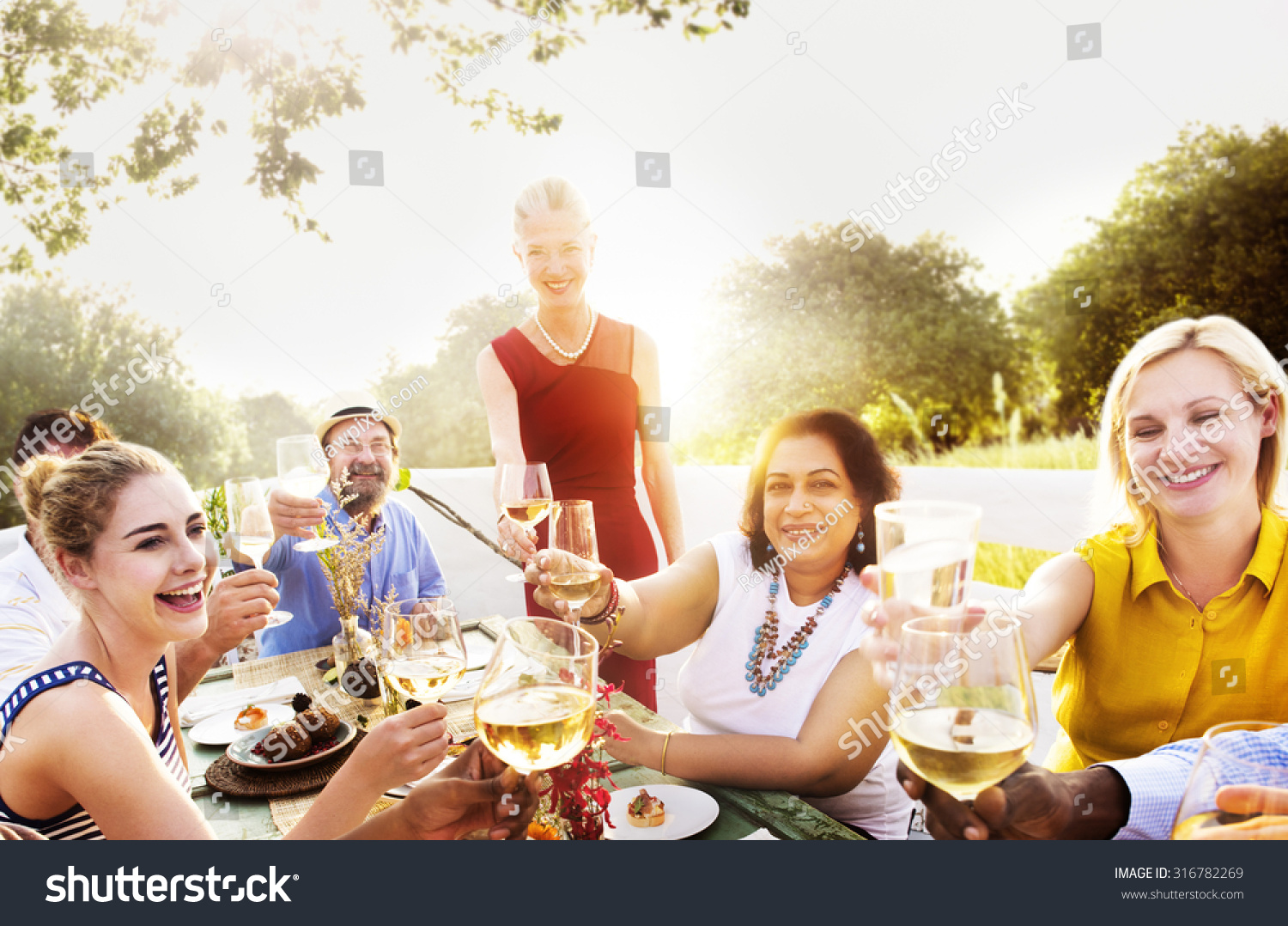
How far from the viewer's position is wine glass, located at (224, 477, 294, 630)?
180 cm

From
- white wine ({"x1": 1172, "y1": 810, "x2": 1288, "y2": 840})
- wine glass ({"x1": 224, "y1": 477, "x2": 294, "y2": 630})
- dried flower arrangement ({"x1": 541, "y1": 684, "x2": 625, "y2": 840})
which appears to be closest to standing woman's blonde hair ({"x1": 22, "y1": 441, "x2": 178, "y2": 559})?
wine glass ({"x1": 224, "y1": 477, "x2": 294, "y2": 630})

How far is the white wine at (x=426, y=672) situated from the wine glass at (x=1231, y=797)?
0.96 metres

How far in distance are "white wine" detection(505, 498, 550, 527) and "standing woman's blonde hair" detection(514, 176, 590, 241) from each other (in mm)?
995

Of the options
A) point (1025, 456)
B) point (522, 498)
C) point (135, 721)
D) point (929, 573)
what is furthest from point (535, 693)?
point (1025, 456)

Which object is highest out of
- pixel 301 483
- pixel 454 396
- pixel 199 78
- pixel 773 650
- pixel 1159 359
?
pixel 199 78

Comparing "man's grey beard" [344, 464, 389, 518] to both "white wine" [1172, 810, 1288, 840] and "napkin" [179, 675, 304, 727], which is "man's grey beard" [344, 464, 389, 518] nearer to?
"napkin" [179, 675, 304, 727]

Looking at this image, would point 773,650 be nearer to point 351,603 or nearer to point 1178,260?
point 351,603

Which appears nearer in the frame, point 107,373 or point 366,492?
point 366,492

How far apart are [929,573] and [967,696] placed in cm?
29

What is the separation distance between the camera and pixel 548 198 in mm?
2424

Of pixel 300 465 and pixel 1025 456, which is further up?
pixel 300 465

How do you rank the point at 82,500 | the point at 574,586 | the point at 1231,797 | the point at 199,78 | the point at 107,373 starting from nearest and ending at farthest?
the point at 1231,797 → the point at 82,500 → the point at 574,586 → the point at 199,78 → the point at 107,373

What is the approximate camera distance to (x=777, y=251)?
7.49 metres

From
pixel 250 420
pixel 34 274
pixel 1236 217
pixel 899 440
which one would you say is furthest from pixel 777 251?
pixel 34 274
